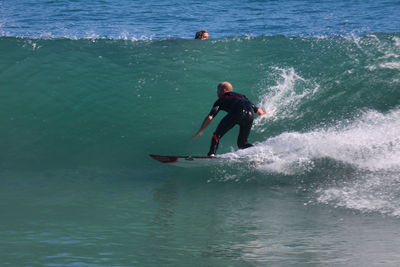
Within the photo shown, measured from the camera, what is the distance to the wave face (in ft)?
25.8

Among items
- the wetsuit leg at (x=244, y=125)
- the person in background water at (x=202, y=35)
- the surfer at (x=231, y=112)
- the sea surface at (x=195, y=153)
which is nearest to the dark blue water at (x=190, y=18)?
the person in background water at (x=202, y=35)

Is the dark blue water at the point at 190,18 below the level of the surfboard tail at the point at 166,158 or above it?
above

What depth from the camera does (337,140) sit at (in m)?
8.18

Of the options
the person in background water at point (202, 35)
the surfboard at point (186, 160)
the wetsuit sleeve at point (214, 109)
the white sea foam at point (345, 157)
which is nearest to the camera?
the white sea foam at point (345, 157)

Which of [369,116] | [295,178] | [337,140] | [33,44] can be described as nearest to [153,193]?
[295,178]

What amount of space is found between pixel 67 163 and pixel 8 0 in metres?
17.8

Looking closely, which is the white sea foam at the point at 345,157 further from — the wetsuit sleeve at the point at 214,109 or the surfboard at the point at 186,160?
the wetsuit sleeve at the point at 214,109

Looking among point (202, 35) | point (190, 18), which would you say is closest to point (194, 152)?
point (202, 35)

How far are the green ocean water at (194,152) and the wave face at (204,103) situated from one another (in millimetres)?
34

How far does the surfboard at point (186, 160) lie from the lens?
764 centimetres

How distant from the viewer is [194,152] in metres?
9.19

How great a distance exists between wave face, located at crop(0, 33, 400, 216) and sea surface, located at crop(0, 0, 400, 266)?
36 millimetres

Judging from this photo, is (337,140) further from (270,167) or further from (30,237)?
(30,237)

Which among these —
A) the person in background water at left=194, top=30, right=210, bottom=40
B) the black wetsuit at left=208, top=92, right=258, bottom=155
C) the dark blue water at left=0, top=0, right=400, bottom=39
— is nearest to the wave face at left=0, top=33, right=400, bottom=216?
the person in background water at left=194, top=30, right=210, bottom=40
